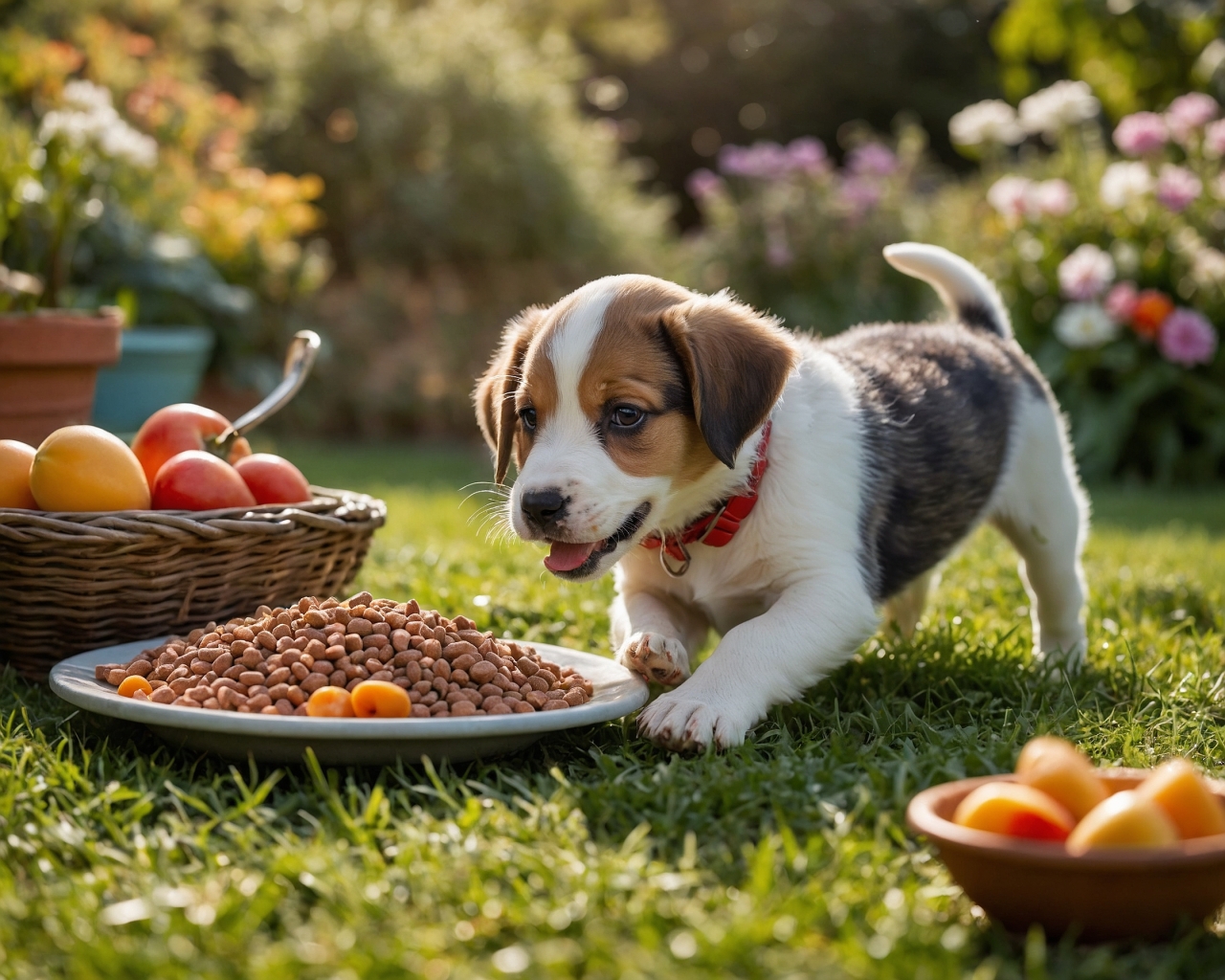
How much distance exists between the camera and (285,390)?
171 inches

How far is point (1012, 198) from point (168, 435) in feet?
25.2

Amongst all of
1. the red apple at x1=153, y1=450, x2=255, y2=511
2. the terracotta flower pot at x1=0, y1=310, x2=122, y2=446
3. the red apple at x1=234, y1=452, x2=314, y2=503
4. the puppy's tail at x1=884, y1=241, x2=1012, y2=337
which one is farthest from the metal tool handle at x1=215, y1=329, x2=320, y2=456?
the puppy's tail at x1=884, y1=241, x2=1012, y2=337

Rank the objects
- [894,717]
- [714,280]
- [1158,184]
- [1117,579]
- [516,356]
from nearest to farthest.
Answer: [894,717], [516,356], [1117,579], [1158,184], [714,280]

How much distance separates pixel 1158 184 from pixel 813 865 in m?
8.66

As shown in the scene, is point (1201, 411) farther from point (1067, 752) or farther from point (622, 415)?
point (1067, 752)

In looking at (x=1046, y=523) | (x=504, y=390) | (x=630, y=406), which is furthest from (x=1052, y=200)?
(x=630, y=406)

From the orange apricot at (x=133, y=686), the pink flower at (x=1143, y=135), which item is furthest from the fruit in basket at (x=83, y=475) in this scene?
the pink flower at (x=1143, y=135)

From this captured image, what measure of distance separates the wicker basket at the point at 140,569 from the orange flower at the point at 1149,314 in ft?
23.9

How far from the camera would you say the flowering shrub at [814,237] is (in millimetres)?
11586

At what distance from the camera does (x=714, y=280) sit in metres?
12.1

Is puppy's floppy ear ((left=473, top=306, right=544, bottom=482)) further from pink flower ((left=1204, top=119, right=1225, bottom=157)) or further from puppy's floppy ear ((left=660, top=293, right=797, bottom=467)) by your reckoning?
pink flower ((left=1204, top=119, right=1225, bottom=157))

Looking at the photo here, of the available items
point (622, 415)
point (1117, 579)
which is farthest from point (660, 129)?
point (622, 415)

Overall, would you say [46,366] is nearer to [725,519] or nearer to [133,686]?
[133,686]

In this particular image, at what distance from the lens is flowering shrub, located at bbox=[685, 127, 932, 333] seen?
11.6 m
